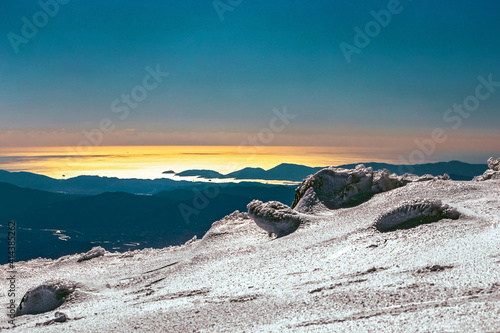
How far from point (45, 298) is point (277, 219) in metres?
11.9

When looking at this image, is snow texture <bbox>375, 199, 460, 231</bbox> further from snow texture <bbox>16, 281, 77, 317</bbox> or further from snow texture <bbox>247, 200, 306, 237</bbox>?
snow texture <bbox>16, 281, 77, 317</bbox>

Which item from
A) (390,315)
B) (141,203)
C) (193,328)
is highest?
(390,315)

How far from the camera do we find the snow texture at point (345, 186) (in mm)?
27891

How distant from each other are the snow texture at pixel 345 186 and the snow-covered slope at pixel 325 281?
1910 millimetres

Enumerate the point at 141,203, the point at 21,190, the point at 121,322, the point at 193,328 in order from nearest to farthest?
the point at 193,328
the point at 121,322
the point at 141,203
the point at 21,190

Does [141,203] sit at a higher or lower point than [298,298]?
lower

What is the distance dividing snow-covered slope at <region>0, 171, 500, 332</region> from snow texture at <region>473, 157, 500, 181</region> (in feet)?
12.7

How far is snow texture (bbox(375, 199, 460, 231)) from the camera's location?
19422mm

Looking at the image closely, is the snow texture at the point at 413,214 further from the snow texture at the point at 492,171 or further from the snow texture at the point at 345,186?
the snow texture at the point at 492,171

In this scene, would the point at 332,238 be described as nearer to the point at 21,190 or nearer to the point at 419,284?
the point at 419,284

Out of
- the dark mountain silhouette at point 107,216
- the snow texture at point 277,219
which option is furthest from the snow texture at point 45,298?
the dark mountain silhouette at point 107,216

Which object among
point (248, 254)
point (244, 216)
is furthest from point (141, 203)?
point (248, 254)

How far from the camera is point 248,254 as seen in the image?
2155 cm

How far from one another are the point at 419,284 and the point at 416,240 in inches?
182
